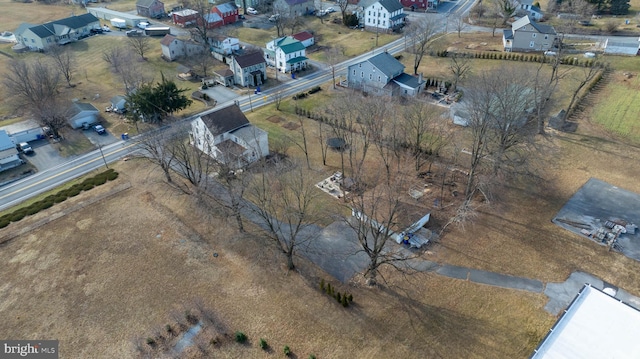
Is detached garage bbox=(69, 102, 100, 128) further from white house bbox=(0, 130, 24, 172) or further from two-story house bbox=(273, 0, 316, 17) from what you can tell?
two-story house bbox=(273, 0, 316, 17)

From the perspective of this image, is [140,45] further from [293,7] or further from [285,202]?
[285,202]

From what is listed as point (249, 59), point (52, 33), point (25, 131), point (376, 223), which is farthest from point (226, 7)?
point (376, 223)

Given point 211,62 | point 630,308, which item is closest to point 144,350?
point 630,308

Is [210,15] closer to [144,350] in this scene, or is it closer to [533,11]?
[533,11]

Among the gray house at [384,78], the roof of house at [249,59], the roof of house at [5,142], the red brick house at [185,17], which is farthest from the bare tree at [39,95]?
the gray house at [384,78]

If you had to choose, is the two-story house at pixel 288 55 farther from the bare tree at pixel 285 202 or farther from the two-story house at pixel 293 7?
the bare tree at pixel 285 202

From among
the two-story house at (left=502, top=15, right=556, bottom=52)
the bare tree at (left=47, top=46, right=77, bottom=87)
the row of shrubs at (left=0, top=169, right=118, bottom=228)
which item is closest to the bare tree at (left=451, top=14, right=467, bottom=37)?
the two-story house at (left=502, top=15, right=556, bottom=52)

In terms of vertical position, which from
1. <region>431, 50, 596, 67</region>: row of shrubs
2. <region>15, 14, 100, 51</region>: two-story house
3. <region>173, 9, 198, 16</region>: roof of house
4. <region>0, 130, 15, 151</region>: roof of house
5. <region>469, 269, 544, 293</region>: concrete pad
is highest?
<region>173, 9, 198, 16</region>: roof of house
